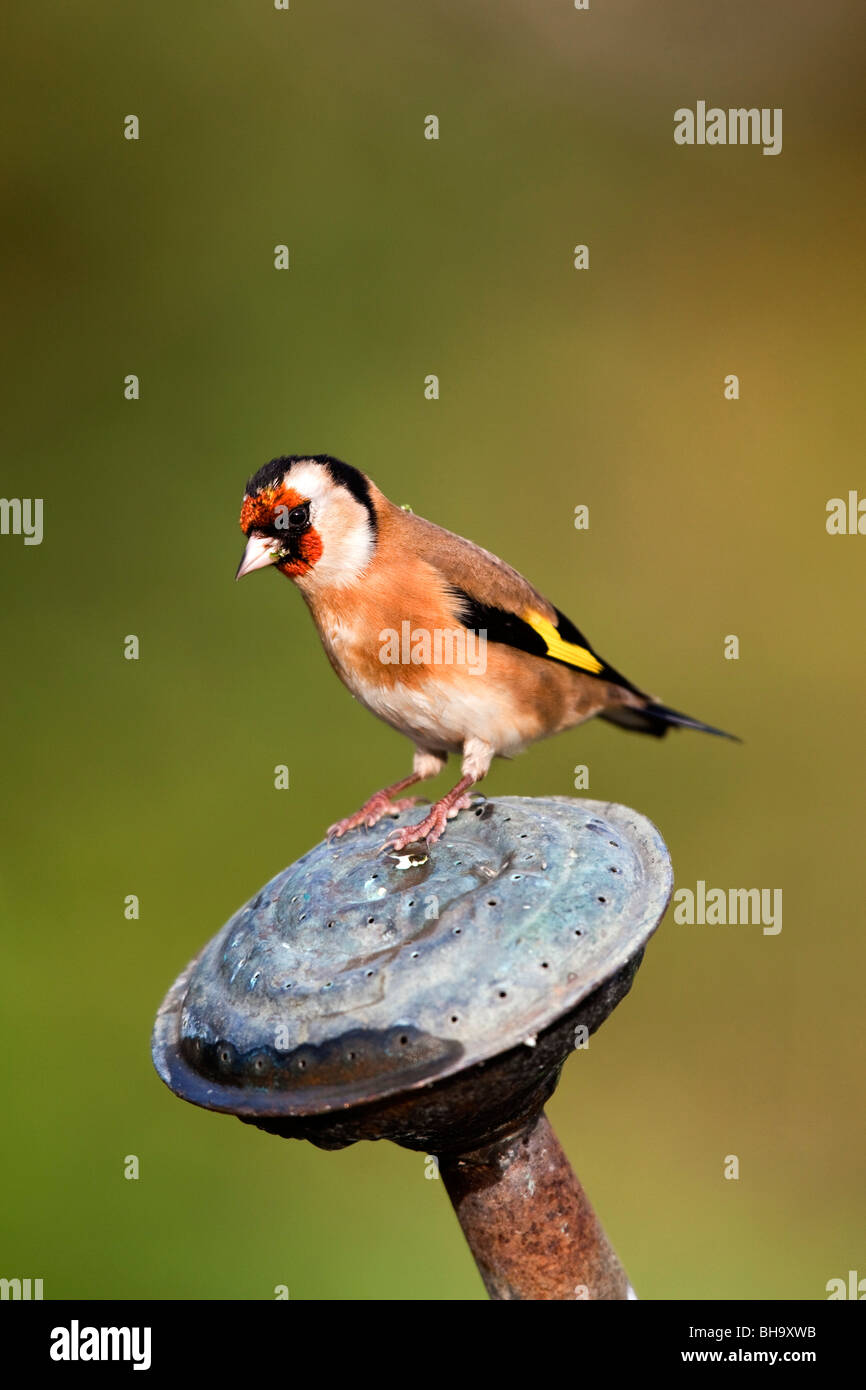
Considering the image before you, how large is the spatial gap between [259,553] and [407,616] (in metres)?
0.39

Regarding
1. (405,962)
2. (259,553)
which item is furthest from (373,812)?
(405,962)

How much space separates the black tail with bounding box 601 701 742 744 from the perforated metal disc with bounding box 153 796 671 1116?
4.57 feet

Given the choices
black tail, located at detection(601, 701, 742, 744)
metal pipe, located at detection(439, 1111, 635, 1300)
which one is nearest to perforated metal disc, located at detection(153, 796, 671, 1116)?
metal pipe, located at detection(439, 1111, 635, 1300)

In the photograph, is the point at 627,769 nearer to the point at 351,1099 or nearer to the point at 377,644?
the point at 377,644

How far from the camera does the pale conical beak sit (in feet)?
9.39

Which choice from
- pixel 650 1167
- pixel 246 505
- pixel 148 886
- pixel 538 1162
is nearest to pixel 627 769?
pixel 650 1167

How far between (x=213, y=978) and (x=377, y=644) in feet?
3.54

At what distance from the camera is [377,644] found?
10.1ft

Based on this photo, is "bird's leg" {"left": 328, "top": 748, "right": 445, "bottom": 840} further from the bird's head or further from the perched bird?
the bird's head

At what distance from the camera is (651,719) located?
12.4 feet

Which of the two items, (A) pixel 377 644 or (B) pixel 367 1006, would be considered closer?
(B) pixel 367 1006

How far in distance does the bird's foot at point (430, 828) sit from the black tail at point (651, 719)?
1144 millimetres

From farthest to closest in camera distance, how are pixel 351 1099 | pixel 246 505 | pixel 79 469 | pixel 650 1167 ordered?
pixel 79 469 → pixel 650 1167 → pixel 246 505 → pixel 351 1099

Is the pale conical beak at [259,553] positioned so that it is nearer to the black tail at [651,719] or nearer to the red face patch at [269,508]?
the red face patch at [269,508]
